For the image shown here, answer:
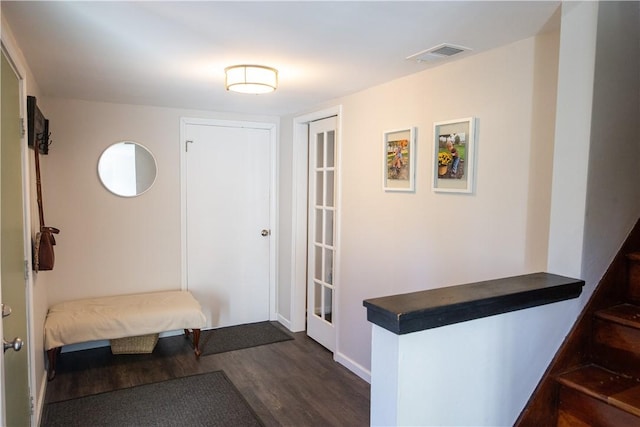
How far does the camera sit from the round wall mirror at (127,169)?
12.7 feet

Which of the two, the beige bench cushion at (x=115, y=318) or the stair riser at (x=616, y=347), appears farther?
the beige bench cushion at (x=115, y=318)

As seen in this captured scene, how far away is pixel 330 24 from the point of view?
1.92 meters

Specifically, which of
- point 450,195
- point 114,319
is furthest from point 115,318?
point 450,195

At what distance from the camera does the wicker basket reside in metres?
3.71

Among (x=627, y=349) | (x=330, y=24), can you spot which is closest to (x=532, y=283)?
(x=627, y=349)

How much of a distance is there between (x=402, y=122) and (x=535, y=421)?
1886 mm

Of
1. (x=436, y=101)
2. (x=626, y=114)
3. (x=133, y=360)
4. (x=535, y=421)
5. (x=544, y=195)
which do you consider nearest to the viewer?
(x=535, y=421)

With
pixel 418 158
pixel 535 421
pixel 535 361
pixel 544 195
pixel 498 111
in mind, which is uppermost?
pixel 498 111

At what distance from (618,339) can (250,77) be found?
7.18ft

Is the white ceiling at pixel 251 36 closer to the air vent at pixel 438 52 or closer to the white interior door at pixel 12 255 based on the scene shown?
the air vent at pixel 438 52

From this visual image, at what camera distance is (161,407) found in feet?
9.52

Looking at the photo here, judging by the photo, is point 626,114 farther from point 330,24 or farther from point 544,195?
point 330,24

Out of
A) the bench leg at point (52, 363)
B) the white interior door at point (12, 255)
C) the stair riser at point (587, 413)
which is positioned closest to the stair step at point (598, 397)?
the stair riser at point (587, 413)

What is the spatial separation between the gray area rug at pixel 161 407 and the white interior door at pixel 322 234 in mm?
1110
